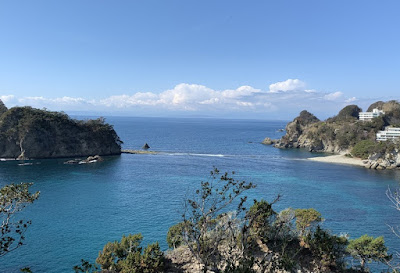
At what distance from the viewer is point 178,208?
44.2 m

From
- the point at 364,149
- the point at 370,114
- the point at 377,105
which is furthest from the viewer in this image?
the point at 377,105

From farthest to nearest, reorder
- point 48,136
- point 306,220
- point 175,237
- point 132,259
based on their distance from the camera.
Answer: point 48,136, point 306,220, point 175,237, point 132,259

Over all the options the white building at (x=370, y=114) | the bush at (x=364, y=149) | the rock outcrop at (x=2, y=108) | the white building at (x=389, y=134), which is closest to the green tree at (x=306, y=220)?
the bush at (x=364, y=149)

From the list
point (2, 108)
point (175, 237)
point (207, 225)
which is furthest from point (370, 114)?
point (2, 108)

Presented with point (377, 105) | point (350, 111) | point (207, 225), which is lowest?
point (207, 225)

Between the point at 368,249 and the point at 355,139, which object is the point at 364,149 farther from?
the point at 368,249

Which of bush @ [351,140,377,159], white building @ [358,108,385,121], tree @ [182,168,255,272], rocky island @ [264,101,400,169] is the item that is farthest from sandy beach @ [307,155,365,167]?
tree @ [182,168,255,272]

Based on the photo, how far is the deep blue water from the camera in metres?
32.2

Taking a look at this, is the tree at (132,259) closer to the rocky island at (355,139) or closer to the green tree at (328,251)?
the green tree at (328,251)

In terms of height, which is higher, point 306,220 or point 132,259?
point 306,220

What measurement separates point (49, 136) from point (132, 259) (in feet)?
284

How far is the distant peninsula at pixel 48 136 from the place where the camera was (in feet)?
290

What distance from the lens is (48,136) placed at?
94438 millimetres

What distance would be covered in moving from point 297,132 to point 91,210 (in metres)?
126
